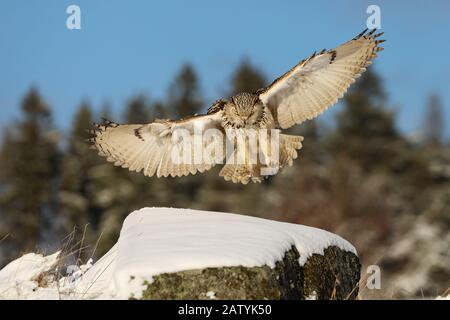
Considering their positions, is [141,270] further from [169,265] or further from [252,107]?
[252,107]

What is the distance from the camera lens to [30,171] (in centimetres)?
4322

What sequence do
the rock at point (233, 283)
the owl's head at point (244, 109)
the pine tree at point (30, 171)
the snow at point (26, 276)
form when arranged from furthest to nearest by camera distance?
1. the pine tree at point (30, 171)
2. the owl's head at point (244, 109)
3. the snow at point (26, 276)
4. the rock at point (233, 283)

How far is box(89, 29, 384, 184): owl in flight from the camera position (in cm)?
824

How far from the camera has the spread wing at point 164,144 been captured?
8305 mm

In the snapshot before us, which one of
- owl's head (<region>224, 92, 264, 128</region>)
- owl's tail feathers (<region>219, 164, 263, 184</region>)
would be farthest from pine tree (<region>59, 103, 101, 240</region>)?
owl's head (<region>224, 92, 264, 128</region>)

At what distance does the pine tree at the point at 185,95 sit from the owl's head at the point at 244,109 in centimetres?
Answer: 3499

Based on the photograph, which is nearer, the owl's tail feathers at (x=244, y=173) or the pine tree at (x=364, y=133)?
the owl's tail feathers at (x=244, y=173)

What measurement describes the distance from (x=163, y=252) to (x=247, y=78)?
35.4 metres

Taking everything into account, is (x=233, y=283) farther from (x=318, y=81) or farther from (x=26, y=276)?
(x=318, y=81)

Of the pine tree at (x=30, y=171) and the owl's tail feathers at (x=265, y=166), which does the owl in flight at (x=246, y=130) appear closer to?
the owl's tail feathers at (x=265, y=166)

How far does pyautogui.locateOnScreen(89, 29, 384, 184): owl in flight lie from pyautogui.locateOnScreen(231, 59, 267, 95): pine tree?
31227mm

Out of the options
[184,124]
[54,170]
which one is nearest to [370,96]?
[54,170]

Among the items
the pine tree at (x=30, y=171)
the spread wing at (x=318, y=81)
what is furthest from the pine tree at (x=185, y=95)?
the spread wing at (x=318, y=81)

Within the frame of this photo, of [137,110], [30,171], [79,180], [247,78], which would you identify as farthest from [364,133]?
[30,171]
